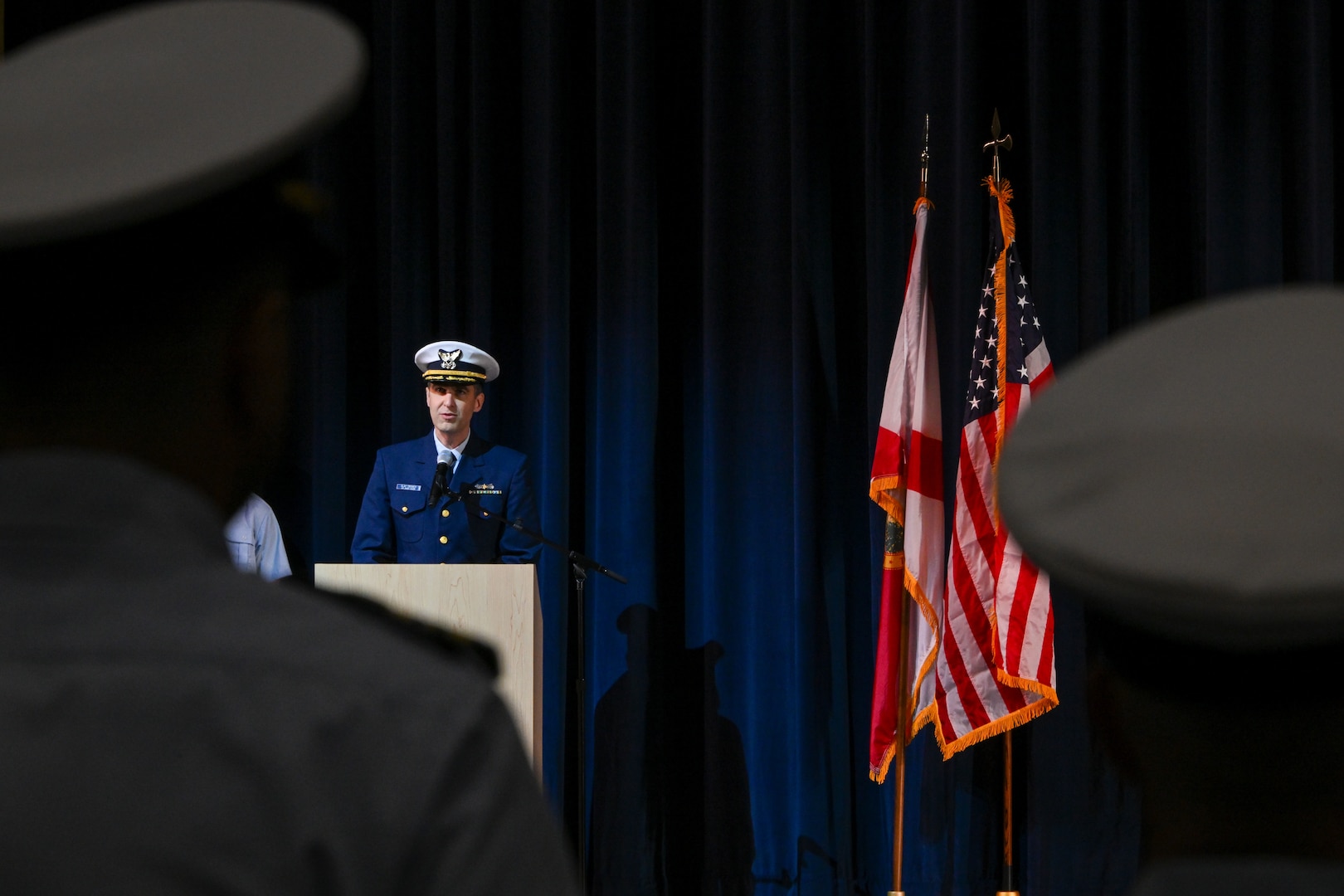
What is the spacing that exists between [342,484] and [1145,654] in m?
4.77

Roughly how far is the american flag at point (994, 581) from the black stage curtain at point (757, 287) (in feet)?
1.58

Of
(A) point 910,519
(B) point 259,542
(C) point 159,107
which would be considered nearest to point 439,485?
(B) point 259,542

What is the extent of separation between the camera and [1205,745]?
1.75ft

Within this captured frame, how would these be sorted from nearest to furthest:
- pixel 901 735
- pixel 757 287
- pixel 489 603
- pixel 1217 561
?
pixel 1217 561 < pixel 489 603 < pixel 901 735 < pixel 757 287

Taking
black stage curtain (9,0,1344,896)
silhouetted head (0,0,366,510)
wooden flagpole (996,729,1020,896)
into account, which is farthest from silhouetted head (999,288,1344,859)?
black stage curtain (9,0,1344,896)

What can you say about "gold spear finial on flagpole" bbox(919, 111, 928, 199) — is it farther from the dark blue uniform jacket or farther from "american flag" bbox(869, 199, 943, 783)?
the dark blue uniform jacket

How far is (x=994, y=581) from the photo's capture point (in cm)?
402

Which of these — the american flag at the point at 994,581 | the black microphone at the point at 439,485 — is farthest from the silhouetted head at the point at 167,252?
the american flag at the point at 994,581

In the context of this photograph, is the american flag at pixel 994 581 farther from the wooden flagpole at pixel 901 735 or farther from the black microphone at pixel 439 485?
the black microphone at pixel 439 485

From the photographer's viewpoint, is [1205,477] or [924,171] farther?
[924,171]

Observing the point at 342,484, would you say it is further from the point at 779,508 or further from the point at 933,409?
the point at 933,409

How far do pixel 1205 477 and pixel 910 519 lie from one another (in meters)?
3.66

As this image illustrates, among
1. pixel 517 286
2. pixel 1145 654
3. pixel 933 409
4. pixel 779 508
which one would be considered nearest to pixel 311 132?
pixel 1145 654

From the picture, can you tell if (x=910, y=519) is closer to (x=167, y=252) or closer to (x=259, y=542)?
(x=259, y=542)
